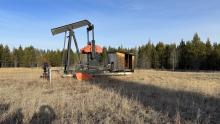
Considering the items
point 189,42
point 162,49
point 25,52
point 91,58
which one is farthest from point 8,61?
point 91,58

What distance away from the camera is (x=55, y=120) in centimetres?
780

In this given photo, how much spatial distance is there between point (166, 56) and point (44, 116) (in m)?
85.0

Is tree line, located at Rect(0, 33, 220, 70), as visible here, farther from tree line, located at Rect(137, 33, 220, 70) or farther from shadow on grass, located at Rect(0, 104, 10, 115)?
shadow on grass, located at Rect(0, 104, 10, 115)

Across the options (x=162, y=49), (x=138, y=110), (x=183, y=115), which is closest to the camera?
(x=183, y=115)

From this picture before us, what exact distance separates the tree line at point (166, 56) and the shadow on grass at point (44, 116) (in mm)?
52339

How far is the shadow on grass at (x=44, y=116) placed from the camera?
7.74m

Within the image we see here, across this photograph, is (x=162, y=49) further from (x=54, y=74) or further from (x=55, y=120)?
(x=55, y=120)

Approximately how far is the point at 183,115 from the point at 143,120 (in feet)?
4.33

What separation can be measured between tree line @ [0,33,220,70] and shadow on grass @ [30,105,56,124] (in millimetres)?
52339

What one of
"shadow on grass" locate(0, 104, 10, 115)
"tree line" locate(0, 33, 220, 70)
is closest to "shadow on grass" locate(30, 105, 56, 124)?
"shadow on grass" locate(0, 104, 10, 115)

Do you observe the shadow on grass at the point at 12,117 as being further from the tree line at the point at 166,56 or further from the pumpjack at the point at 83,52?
the tree line at the point at 166,56

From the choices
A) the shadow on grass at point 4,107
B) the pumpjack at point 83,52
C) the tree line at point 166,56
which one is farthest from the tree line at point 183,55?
the shadow on grass at point 4,107

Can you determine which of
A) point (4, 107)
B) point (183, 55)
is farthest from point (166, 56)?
point (4, 107)

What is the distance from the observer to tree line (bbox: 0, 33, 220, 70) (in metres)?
77.0
